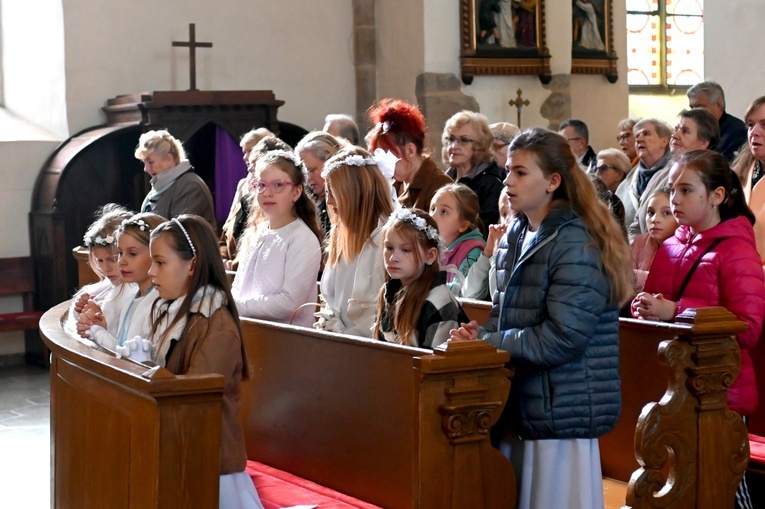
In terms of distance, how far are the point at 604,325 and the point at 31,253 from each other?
733 cm

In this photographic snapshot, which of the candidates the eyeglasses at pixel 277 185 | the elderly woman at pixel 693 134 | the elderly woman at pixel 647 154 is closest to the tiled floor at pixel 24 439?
the eyeglasses at pixel 277 185

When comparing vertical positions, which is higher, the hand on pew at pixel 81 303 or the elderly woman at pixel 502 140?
the elderly woman at pixel 502 140

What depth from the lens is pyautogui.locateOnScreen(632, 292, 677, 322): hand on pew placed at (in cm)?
393

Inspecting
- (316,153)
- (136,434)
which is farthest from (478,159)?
(136,434)

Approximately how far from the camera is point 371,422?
4.04m

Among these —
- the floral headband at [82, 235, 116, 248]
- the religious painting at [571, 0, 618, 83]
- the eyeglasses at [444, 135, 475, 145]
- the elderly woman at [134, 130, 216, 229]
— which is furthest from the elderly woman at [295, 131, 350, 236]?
the religious painting at [571, 0, 618, 83]

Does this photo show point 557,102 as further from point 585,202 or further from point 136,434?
point 136,434

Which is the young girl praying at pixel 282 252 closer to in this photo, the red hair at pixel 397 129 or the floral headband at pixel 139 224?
the floral headband at pixel 139 224

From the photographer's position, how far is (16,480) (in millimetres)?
6035

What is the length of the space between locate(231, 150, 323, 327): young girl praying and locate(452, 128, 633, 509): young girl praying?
150 cm

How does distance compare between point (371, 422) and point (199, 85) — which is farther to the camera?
point (199, 85)

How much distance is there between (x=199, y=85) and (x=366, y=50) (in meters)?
1.73

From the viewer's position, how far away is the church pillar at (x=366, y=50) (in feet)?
36.6

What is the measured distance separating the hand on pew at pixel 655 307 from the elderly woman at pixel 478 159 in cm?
213
